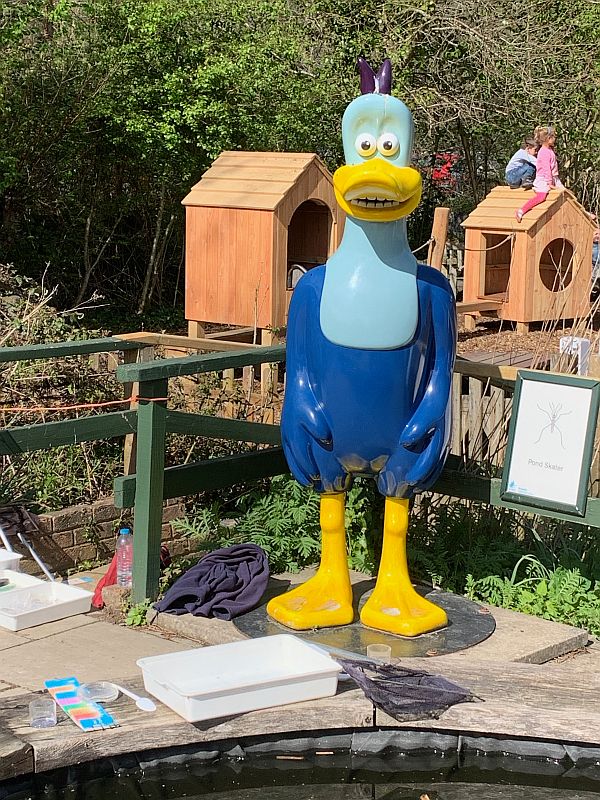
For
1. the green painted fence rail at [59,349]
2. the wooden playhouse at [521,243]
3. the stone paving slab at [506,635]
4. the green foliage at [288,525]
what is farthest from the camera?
the wooden playhouse at [521,243]

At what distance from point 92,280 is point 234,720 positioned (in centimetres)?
1152

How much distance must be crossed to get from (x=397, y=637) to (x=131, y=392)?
2341 mm

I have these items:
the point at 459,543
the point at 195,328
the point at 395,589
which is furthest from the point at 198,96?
the point at 395,589

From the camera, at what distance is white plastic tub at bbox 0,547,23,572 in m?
4.92

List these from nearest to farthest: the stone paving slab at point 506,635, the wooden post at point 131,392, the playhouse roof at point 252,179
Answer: the stone paving slab at point 506,635 < the wooden post at point 131,392 < the playhouse roof at point 252,179

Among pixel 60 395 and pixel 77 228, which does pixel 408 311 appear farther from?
pixel 77 228

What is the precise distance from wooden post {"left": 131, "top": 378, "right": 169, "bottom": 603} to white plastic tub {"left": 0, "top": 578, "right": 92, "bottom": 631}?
1.13 feet

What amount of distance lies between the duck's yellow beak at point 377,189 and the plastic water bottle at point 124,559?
179cm

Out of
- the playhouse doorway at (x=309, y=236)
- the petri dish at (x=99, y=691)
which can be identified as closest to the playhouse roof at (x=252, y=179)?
the playhouse doorway at (x=309, y=236)

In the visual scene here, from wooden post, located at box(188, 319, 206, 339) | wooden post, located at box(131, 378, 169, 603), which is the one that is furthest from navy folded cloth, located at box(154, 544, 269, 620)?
wooden post, located at box(188, 319, 206, 339)

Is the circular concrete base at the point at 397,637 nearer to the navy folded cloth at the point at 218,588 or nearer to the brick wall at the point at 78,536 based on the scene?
the navy folded cloth at the point at 218,588

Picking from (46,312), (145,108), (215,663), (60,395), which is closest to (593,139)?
(145,108)

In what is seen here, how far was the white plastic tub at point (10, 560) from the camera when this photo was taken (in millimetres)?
4922

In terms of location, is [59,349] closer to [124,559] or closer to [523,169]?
[124,559]
